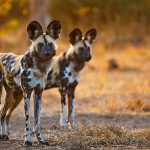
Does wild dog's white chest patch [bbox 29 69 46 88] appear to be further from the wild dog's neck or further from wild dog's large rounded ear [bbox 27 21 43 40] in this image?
the wild dog's neck

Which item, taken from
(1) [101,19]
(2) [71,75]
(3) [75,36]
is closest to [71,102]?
(2) [71,75]

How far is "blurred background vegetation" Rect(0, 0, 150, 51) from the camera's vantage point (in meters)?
23.0

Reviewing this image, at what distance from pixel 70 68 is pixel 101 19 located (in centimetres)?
1535

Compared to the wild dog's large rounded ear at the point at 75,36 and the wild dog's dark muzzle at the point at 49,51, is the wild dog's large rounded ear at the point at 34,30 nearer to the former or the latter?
the wild dog's dark muzzle at the point at 49,51

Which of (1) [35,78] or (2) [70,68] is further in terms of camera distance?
(2) [70,68]

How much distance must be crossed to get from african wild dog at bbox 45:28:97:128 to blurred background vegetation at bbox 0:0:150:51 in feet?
32.6

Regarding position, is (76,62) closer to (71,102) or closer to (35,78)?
(71,102)

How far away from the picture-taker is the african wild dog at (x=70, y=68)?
10.8m

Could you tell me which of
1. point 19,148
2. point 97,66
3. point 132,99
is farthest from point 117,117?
point 97,66

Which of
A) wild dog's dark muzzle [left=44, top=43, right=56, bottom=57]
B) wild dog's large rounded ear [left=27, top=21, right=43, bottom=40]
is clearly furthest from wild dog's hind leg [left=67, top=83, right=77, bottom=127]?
wild dog's dark muzzle [left=44, top=43, right=56, bottom=57]

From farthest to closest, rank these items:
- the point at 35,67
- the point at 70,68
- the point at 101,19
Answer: the point at 101,19 → the point at 70,68 → the point at 35,67

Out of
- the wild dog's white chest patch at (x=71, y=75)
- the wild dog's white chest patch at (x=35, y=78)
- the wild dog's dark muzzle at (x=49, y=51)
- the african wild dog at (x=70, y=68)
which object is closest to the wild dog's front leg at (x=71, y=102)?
the african wild dog at (x=70, y=68)

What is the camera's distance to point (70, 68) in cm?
1095

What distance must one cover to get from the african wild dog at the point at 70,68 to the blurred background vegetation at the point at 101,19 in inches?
392
